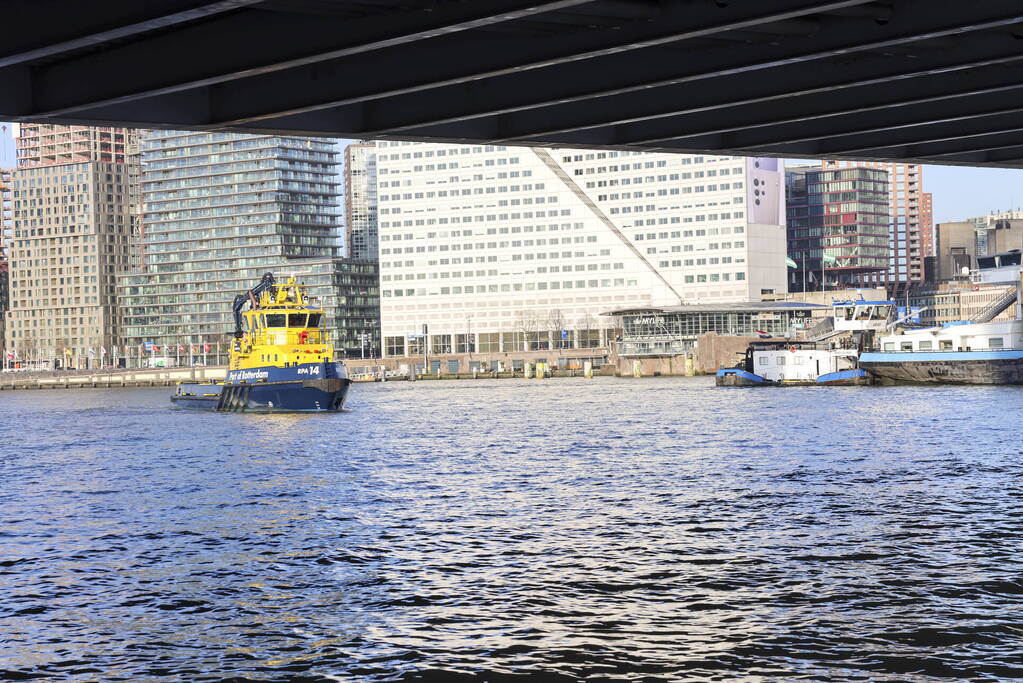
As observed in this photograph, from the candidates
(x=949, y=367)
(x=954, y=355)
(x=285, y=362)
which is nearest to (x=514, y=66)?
(x=285, y=362)

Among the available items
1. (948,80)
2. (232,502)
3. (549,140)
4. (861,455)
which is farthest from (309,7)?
(861,455)

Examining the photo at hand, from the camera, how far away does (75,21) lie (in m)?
16.7

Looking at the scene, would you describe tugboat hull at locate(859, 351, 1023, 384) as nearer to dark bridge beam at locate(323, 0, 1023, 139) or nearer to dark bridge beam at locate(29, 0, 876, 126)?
dark bridge beam at locate(323, 0, 1023, 139)

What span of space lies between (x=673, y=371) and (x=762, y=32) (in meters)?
176

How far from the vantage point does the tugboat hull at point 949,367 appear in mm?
107938

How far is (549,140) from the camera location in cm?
2788

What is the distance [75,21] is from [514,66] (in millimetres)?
7018

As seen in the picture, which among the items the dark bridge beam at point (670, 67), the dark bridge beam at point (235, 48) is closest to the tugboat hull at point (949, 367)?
the dark bridge beam at point (670, 67)

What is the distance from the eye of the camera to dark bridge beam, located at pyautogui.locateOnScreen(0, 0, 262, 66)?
15859 mm

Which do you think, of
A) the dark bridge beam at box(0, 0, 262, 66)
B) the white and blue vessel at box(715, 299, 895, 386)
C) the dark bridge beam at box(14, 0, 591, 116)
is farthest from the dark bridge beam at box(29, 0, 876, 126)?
the white and blue vessel at box(715, 299, 895, 386)

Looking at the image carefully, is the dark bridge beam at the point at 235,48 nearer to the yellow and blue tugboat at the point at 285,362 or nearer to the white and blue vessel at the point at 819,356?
the yellow and blue tugboat at the point at 285,362

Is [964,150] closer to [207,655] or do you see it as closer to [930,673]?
[930,673]

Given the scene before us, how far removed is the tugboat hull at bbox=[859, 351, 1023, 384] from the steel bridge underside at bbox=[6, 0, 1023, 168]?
86.6m

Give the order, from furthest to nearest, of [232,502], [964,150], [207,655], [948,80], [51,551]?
1. [232,502]
2. [964,150]
3. [51,551]
4. [948,80]
5. [207,655]
